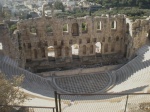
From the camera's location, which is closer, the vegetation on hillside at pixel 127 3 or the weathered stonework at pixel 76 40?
the weathered stonework at pixel 76 40

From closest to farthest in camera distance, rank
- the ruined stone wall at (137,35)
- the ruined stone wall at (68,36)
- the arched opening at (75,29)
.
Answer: the ruined stone wall at (68,36) < the ruined stone wall at (137,35) < the arched opening at (75,29)

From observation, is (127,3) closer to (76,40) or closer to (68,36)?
(76,40)

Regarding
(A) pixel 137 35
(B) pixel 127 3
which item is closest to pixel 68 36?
(A) pixel 137 35

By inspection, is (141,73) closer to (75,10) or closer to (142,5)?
(142,5)

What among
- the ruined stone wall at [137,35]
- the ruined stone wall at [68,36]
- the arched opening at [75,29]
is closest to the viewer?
the ruined stone wall at [68,36]

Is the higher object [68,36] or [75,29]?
[75,29]

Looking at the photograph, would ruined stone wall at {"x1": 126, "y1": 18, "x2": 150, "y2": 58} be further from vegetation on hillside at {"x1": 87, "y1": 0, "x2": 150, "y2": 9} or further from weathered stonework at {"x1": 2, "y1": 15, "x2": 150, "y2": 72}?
vegetation on hillside at {"x1": 87, "y1": 0, "x2": 150, "y2": 9}

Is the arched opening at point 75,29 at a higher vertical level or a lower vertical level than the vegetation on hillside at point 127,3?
higher

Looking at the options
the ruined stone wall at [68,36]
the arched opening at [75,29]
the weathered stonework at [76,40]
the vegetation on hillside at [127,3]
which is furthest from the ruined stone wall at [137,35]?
the vegetation on hillside at [127,3]

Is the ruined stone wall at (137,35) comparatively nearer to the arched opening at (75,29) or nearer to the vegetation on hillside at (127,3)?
the arched opening at (75,29)

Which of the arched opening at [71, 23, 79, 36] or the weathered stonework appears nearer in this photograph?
the weathered stonework

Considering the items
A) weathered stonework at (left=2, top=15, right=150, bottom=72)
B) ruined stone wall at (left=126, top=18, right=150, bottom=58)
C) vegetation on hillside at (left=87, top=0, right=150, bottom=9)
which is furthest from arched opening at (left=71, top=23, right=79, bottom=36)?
vegetation on hillside at (left=87, top=0, right=150, bottom=9)

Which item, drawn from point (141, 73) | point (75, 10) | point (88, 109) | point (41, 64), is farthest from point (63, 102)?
point (75, 10)

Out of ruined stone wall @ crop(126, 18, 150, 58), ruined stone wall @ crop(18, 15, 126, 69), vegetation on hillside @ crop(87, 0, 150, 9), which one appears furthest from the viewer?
vegetation on hillside @ crop(87, 0, 150, 9)
